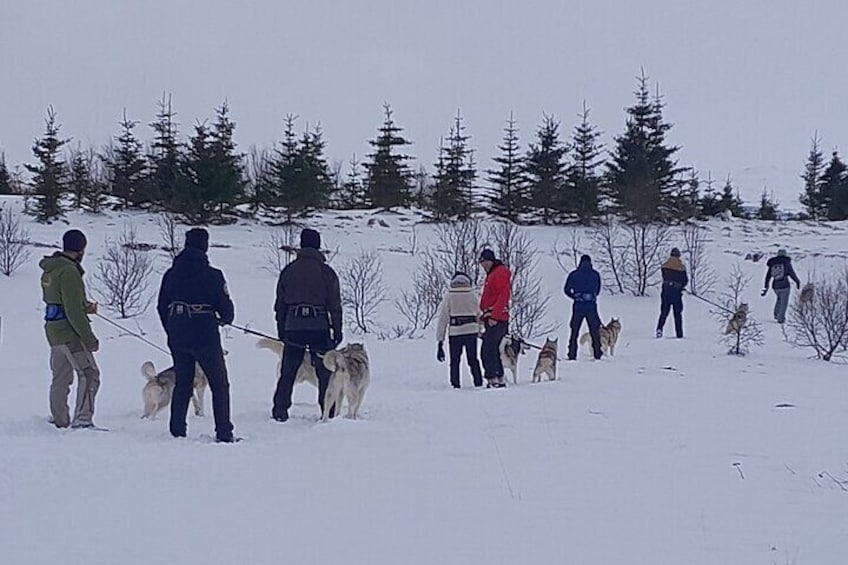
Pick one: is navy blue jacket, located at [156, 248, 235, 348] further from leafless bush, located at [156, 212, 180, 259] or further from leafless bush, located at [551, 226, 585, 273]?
leafless bush, located at [551, 226, 585, 273]

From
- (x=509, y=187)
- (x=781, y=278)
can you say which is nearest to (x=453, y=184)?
(x=509, y=187)

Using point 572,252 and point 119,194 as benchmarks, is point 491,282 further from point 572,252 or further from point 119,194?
point 119,194

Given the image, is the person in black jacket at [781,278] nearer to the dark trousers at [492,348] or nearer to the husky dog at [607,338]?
the husky dog at [607,338]

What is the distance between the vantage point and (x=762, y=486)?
5.61 meters

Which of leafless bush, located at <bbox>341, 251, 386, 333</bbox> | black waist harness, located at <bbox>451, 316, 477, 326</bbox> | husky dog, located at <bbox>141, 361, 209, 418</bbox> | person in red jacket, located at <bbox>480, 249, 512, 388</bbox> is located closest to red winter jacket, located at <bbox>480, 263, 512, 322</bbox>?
person in red jacket, located at <bbox>480, 249, 512, 388</bbox>

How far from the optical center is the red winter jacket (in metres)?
10.6

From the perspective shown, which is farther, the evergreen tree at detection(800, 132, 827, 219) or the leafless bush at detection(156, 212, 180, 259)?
the evergreen tree at detection(800, 132, 827, 219)

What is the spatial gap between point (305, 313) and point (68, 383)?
2.12 m

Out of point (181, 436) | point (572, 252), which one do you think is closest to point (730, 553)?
point (181, 436)

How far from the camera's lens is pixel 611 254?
27.4 metres

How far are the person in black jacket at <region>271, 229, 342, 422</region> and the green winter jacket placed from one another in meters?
1.73

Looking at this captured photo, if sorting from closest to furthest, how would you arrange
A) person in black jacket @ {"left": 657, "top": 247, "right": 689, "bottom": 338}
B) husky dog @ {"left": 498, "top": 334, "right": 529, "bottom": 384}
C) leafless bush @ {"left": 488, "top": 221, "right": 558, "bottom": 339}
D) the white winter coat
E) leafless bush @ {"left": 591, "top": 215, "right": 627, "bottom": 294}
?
the white winter coat
husky dog @ {"left": 498, "top": 334, "right": 529, "bottom": 384}
person in black jacket @ {"left": 657, "top": 247, "right": 689, "bottom": 338}
leafless bush @ {"left": 488, "top": 221, "right": 558, "bottom": 339}
leafless bush @ {"left": 591, "top": 215, "right": 627, "bottom": 294}

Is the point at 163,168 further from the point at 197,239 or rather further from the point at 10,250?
the point at 197,239

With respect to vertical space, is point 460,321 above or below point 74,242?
below
